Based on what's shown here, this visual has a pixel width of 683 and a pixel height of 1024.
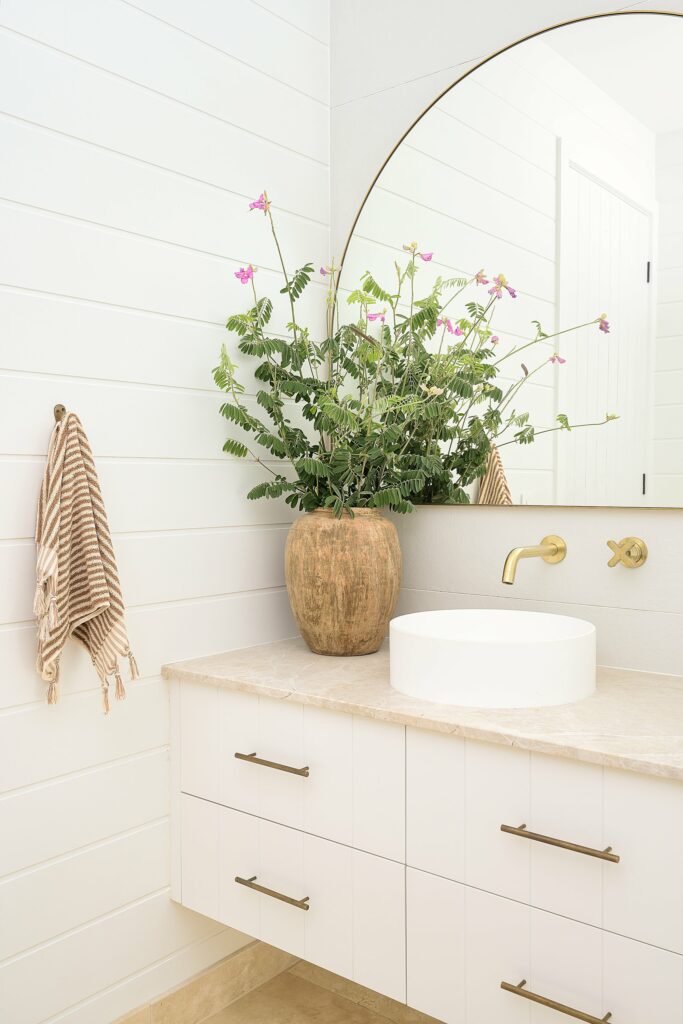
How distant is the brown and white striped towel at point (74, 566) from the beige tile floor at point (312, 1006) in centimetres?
87

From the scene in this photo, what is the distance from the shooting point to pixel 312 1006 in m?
1.89

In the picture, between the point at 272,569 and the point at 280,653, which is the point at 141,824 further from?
the point at 272,569

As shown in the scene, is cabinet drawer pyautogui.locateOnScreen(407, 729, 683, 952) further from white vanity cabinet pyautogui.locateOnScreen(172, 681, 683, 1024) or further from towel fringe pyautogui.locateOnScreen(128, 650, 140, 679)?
towel fringe pyautogui.locateOnScreen(128, 650, 140, 679)

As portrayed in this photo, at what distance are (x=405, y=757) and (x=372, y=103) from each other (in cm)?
151

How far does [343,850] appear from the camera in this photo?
1.43m

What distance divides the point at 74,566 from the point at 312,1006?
3.89 feet

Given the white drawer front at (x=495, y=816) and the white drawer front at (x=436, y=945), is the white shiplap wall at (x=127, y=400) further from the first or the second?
the white drawer front at (x=495, y=816)

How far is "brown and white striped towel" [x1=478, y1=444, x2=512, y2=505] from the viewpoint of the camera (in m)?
1.79

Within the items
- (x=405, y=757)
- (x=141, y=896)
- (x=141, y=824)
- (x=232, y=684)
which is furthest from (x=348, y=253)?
(x=141, y=896)

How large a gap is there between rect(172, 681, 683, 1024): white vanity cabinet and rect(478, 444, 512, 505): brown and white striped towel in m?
0.64

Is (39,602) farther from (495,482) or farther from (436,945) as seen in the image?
(495,482)

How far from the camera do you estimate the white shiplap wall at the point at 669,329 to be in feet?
5.10

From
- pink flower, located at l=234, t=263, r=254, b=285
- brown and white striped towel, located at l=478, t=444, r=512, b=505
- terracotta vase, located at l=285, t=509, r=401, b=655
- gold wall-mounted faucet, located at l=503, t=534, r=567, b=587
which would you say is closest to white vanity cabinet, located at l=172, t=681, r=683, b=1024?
terracotta vase, located at l=285, t=509, r=401, b=655

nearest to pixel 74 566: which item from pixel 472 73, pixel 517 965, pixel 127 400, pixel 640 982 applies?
pixel 127 400
